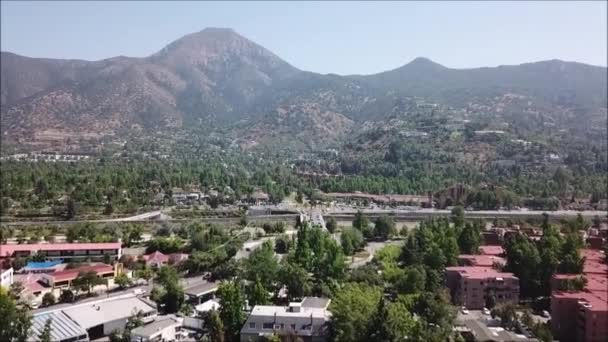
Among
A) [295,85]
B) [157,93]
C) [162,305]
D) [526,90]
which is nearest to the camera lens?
[162,305]

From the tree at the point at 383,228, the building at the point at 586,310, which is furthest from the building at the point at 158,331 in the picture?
the tree at the point at 383,228

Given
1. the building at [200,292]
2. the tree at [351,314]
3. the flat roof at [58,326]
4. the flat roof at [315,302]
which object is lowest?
the building at [200,292]

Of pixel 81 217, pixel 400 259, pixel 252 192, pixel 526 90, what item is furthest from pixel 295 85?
pixel 400 259

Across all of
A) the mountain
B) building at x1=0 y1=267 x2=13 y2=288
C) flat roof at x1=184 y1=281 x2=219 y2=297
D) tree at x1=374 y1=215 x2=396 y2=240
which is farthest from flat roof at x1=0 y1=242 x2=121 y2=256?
the mountain

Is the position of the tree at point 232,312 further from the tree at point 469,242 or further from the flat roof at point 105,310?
the tree at point 469,242

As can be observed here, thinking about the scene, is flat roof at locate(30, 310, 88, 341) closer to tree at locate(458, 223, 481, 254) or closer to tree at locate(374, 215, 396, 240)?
tree at locate(458, 223, 481, 254)

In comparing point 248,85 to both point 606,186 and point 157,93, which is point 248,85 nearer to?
point 157,93
